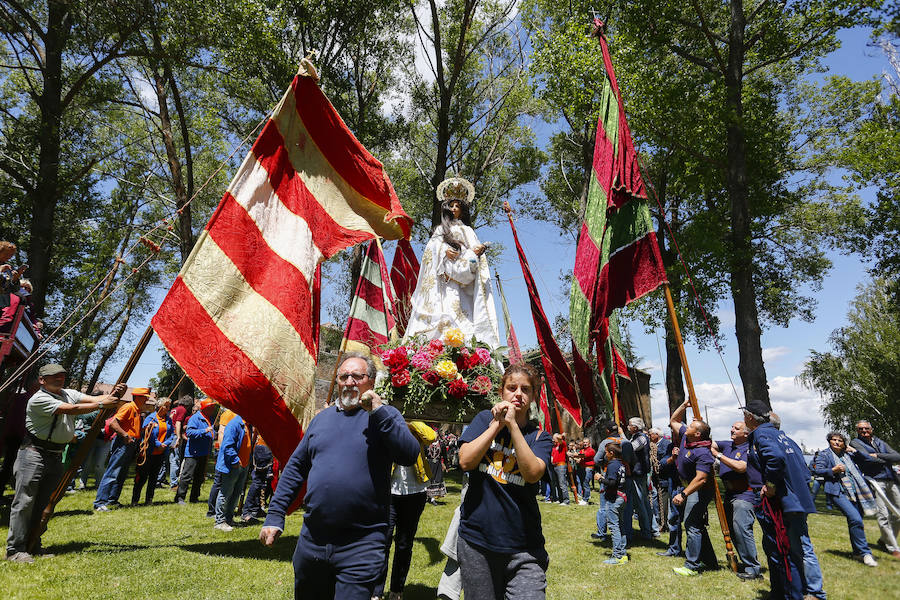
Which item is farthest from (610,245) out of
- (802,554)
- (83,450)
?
(83,450)

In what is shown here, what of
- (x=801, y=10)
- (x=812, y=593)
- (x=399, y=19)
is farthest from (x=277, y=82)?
(x=812, y=593)

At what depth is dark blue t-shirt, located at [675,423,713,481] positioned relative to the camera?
747 cm

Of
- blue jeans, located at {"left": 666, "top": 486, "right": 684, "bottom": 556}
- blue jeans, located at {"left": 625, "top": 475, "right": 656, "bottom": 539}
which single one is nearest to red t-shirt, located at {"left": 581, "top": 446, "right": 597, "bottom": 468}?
blue jeans, located at {"left": 625, "top": 475, "right": 656, "bottom": 539}

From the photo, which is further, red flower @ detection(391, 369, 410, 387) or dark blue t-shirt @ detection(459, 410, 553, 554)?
red flower @ detection(391, 369, 410, 387)

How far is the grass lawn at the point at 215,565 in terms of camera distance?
4988 mm

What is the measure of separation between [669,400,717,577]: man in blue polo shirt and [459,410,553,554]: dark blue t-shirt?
442 centimetres

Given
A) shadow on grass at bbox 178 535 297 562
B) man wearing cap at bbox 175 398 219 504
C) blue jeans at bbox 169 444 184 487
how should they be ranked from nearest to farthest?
1. shadow on grass at bbox 178 535 297 562
2. man wearing cap at bbox 175 398 219 504
3. blue jeans at bbox 169 444 184 487

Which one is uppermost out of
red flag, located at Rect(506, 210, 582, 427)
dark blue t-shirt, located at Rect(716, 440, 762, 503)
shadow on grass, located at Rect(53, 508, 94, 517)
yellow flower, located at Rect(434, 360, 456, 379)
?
red flag, located at Rect(506, 210, 582, 427)

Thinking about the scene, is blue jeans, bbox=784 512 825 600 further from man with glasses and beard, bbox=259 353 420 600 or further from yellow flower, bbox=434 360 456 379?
man with glasses and beard, bbox=259 353 420 600

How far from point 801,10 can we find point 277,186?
1556 centimetres

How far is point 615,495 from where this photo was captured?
26.9ft

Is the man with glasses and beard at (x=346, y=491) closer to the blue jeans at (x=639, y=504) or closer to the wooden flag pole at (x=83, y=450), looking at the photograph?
the wooden flag pole at (x=83, y=450)

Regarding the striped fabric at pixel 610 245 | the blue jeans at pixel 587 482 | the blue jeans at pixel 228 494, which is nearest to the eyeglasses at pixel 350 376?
the striped fabric at pixel 610 245

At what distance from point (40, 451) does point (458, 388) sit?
15.8 feet
